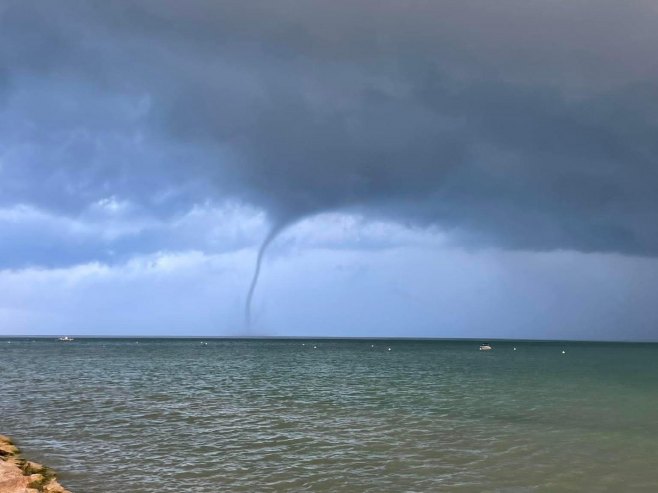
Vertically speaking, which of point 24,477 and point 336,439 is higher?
point 24,477

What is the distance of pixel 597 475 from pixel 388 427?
1348 cm

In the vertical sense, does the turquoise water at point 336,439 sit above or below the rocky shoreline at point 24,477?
below

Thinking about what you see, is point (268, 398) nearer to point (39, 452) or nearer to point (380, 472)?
point (39, 452)

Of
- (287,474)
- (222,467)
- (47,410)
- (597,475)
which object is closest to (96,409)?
(47,410)

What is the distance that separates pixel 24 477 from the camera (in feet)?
65.0

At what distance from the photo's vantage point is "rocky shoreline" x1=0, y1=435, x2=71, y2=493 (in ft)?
60.7

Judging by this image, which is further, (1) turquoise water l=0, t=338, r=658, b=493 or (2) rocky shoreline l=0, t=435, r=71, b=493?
(1) turquoise water l=0, t=338, r=658, b=493

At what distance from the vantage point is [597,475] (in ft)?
74.5

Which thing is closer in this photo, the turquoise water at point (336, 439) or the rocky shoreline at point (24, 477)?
the rocky shoreline at point (24, 477)

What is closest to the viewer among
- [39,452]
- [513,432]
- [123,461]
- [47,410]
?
[123,461]

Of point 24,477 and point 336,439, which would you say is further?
point 336,439

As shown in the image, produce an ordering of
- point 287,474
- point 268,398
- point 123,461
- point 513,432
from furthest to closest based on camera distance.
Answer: point 268,398
point 513,432
point 123,461
point 287,474

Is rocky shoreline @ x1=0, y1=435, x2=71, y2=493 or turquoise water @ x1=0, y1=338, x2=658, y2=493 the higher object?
rocky shoreline @ x1=0, y1=435, x2=71, y2=493

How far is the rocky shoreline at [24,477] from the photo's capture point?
18.5m
